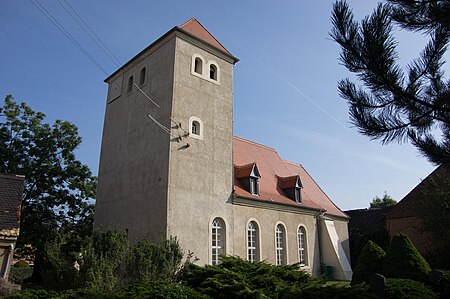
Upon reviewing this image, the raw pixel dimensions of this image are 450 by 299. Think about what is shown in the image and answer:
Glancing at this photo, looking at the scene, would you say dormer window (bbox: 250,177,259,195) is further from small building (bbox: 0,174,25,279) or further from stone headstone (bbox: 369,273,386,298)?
small building (bbox: 0,174,25,279)

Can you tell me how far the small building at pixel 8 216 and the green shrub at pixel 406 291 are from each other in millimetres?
13693

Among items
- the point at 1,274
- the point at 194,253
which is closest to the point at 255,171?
the point at 194,253

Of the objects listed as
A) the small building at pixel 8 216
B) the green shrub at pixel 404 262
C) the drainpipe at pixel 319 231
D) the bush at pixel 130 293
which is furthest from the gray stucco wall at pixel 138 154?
the drainpipe at pixel 319 231

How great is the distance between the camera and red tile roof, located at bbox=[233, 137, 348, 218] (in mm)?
23009

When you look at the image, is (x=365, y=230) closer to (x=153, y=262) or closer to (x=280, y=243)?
(x=280, y=243)

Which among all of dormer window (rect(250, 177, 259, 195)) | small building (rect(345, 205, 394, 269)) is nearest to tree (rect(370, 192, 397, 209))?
small building (rect(345, 205, 394, 269))

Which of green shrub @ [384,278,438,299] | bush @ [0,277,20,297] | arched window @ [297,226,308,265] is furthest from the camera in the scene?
arched window @ [297,226,308,265]

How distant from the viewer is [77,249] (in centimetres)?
1509

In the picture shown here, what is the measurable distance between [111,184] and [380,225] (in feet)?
86.8

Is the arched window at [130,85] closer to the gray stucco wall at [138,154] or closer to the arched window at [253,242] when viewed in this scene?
the gray stucco wall at [138,154]

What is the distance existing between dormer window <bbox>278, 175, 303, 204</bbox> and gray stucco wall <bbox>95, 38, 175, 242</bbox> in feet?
33.1

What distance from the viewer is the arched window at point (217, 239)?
18.7 m

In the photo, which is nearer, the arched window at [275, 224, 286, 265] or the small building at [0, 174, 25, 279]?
the small building at [0, 174, 25, 279]

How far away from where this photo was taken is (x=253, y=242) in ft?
68.2
